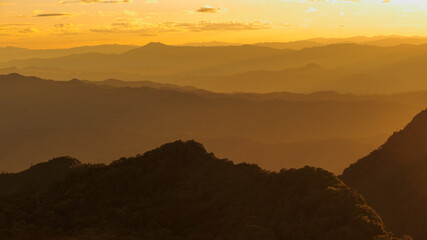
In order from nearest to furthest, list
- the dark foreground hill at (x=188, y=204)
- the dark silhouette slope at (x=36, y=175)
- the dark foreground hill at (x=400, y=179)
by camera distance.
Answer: the dark foreground hill at (x=188, y=204) → the dark silhouette slope at (x=36, y=175) → the dark foreground hill at (x=400, y=179)

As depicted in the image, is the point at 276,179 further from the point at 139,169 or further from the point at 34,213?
the point at 34,213

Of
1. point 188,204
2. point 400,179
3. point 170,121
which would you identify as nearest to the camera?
point 188,204

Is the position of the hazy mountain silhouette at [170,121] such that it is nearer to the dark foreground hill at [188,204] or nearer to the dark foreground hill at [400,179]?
the dark foreground hill at [400,179]

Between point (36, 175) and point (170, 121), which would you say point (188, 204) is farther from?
point (170, 121)

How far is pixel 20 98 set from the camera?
555 feet

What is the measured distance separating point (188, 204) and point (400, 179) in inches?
739

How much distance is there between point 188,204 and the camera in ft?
68.3

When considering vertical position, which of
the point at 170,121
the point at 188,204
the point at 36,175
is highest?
the point at 188,204

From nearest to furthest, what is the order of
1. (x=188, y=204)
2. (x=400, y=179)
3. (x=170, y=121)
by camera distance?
1. (x=188, y=204)
2. (x=400, y=179)
3. (x=170, y=121)

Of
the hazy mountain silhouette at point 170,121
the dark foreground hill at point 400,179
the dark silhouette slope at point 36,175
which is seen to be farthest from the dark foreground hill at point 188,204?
the hazy mountain silhouette at point 170,121

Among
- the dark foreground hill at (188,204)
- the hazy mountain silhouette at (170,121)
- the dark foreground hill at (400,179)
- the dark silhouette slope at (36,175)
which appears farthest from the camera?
the hazy mountain silhouette at (170,121)

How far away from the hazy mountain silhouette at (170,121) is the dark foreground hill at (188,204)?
239 feet

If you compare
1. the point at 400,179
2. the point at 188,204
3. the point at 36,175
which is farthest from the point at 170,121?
the point at 188,204

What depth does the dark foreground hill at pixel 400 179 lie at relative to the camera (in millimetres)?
31594
